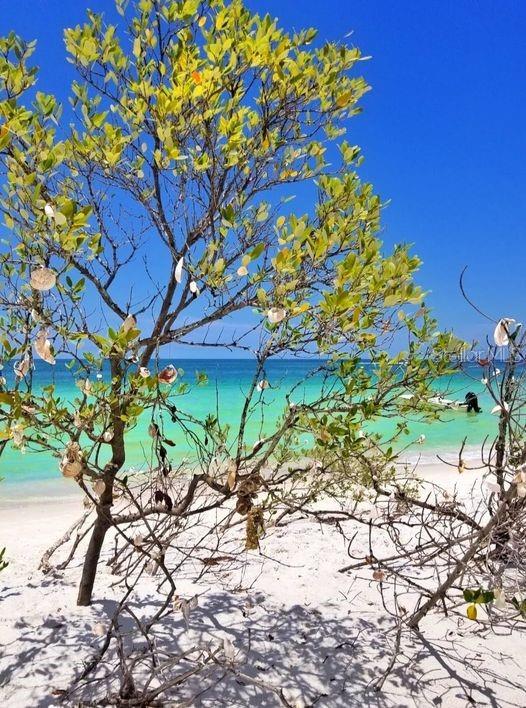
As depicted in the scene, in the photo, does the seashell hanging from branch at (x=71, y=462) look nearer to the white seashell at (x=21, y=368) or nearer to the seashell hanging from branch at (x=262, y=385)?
the white seashell at (x=21, y=368)

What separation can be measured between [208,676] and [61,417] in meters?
1.76

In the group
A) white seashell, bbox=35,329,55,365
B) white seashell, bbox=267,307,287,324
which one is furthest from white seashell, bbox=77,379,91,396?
white seashell, bbox=267,307,287,324

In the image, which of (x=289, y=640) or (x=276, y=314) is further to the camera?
(x=289, y=640)

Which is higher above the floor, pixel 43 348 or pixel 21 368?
pixel 43 348

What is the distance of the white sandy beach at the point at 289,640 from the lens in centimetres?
315

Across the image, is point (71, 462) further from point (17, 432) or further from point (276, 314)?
point (276, 314)

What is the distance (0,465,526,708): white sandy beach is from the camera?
10.3 feet

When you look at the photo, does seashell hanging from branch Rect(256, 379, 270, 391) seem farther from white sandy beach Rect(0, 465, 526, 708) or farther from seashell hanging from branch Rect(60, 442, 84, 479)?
white sandy beach Rect(0, 465, 526, 708)

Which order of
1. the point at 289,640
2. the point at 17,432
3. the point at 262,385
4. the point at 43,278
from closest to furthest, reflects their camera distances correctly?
the point at 43,278, the point at 17,432, the point at 262,385, the point at 289,640

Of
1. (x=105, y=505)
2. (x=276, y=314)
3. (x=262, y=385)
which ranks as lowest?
(x=105, y=505)

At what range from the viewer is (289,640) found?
12.3 ft

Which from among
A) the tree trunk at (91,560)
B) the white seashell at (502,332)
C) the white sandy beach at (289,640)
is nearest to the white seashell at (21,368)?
the tree trunk at (91,560)

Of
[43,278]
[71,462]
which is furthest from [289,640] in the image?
[43,278]

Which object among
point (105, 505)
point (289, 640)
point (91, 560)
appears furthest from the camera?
point (91, 560)
